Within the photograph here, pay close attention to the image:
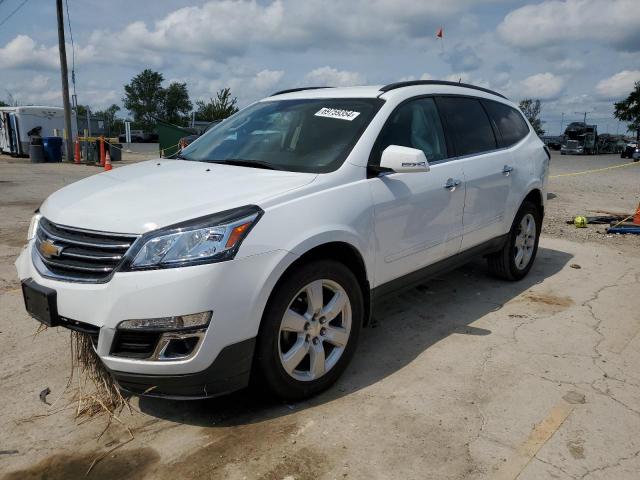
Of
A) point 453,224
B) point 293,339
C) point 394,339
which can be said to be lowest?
point 394,339

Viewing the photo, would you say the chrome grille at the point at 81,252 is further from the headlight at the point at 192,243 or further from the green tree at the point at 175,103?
the green tree at the point at 175,103

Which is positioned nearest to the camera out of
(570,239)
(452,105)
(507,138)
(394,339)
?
(394,339)

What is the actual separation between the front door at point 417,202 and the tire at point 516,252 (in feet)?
3.72

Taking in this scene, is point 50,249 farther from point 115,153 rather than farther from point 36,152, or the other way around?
point 115,153

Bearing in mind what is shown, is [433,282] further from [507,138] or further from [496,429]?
[496,429]

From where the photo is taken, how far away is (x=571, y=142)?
38656 mm

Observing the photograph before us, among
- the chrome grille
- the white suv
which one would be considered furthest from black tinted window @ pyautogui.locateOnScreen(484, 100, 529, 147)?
the chrome grille

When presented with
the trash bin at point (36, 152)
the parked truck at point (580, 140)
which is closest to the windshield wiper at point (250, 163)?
the trash bin at point (36, 152)

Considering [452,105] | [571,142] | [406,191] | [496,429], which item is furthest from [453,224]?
[571,142]

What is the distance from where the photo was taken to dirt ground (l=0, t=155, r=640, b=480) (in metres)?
2.50

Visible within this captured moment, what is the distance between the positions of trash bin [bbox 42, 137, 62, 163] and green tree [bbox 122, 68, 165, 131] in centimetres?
7327

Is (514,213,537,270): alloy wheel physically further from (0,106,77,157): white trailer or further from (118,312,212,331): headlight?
(0,106,77,157): white trailer

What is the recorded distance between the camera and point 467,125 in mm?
4426

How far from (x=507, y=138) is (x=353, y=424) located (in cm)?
328
